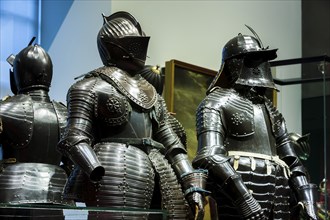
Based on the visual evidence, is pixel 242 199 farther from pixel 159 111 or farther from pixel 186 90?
pixel 186 90

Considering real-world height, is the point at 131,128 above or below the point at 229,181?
above

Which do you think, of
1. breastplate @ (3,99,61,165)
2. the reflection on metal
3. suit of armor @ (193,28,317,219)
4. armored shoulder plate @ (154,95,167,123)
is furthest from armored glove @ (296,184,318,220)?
the reflection on metal

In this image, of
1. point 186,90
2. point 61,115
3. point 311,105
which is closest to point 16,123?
point 61,115

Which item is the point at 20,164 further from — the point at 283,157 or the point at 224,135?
the point at 283,157

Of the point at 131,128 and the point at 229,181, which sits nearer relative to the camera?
the point at 131,128

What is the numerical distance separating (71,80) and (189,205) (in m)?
2.77

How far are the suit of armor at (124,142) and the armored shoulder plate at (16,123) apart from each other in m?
0.87

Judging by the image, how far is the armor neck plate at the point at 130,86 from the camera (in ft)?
14.6

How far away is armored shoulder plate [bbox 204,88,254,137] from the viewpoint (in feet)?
16.0

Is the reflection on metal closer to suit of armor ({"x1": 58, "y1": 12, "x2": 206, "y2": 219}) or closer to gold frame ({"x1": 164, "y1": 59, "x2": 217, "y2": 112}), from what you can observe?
gold frame ({"x1": 164, "y1": 59, "x2": 217, "y2": 112})

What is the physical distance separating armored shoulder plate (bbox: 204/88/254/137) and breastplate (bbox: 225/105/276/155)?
0.03m

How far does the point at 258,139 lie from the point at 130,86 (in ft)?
3.07

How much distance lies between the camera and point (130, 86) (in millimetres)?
4520

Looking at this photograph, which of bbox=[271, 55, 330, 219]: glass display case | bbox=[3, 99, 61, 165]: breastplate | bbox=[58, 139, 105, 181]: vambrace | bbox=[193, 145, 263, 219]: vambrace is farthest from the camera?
bbox=[271, 55, 330, 219]: glass display case
